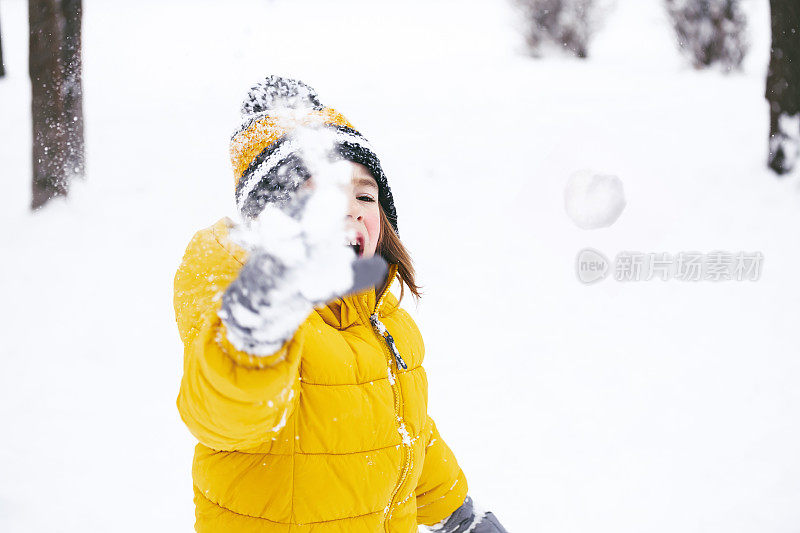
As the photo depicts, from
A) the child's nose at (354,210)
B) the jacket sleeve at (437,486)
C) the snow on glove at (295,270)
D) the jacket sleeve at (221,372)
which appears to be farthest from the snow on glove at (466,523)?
the snow on glove at (295,270)

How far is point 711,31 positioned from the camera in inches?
391

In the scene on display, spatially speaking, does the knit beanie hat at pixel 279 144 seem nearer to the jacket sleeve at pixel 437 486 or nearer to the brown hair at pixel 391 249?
the brown hair at pixel 391 249

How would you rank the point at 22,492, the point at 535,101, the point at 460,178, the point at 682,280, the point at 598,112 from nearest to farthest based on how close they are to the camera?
the point at 22,492 < the point at 682,280 < the point at 460,178 < the point at 598,112 < the point at 535,101

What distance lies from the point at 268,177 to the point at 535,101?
5.80 meters

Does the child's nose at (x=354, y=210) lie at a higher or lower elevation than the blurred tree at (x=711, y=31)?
lower

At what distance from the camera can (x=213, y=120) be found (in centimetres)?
612

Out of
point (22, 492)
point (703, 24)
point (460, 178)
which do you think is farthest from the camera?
point (703, 24)

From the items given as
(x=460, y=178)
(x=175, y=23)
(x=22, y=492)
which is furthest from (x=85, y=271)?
(x=175, y=23)

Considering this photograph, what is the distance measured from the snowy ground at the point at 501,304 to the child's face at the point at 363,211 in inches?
67.4

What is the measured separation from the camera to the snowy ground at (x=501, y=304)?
2711 mm

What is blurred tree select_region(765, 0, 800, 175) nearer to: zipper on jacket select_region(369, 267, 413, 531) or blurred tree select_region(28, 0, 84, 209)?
zipper on jacket select_region(369, 267, 413, 531)

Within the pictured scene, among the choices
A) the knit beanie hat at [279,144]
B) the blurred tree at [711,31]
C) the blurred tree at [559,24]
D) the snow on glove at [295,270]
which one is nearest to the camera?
the snow on glove at [295,270]

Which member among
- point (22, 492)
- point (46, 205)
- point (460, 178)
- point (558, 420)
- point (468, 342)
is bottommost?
point (22, 492)

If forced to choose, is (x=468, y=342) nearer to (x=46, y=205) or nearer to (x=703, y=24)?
(x=46, y=205)
